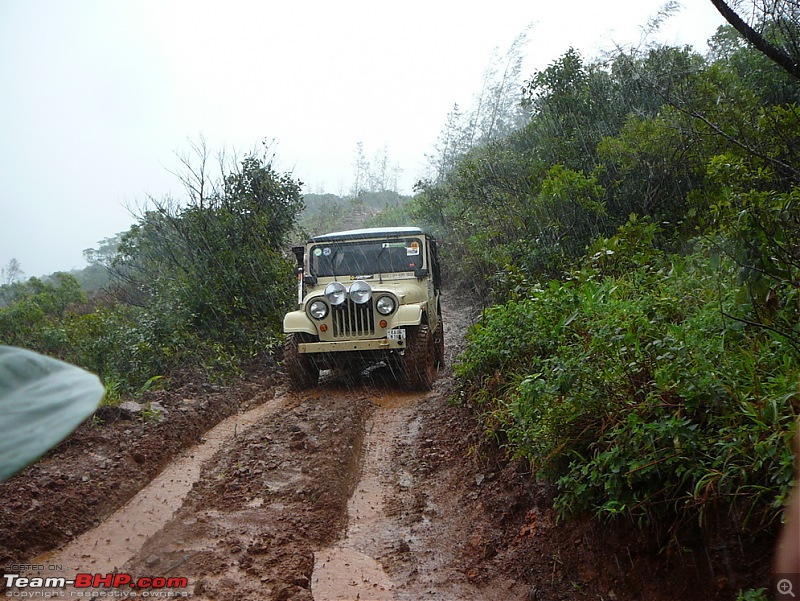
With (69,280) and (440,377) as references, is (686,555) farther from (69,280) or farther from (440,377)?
(69,280)

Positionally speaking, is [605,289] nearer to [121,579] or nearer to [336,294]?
[336,294]

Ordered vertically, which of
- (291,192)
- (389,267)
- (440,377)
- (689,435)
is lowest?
(440,377)

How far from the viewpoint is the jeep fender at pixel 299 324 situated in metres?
6.92

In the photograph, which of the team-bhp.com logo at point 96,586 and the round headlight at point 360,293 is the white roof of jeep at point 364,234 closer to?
the round headlight at point 360,293

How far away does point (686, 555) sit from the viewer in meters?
2.35

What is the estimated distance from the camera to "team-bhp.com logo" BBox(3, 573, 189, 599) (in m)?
2.74

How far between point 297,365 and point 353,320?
820 millimetres

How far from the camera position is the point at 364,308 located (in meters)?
6.98

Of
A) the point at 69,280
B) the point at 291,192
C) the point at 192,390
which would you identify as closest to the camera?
the point at 192,390

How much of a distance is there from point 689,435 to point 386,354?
490 cm

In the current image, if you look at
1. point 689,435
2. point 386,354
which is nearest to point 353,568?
point 689,435

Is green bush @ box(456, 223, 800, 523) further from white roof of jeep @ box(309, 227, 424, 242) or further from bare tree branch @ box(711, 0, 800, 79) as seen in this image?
white roof of jeep @ box(309, 227, 424, 242)

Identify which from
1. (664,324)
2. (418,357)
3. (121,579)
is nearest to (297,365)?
(418,357)

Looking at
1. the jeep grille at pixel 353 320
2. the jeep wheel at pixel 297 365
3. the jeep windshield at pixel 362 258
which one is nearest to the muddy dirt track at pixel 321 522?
the jeep wheel at pixel 297 365
